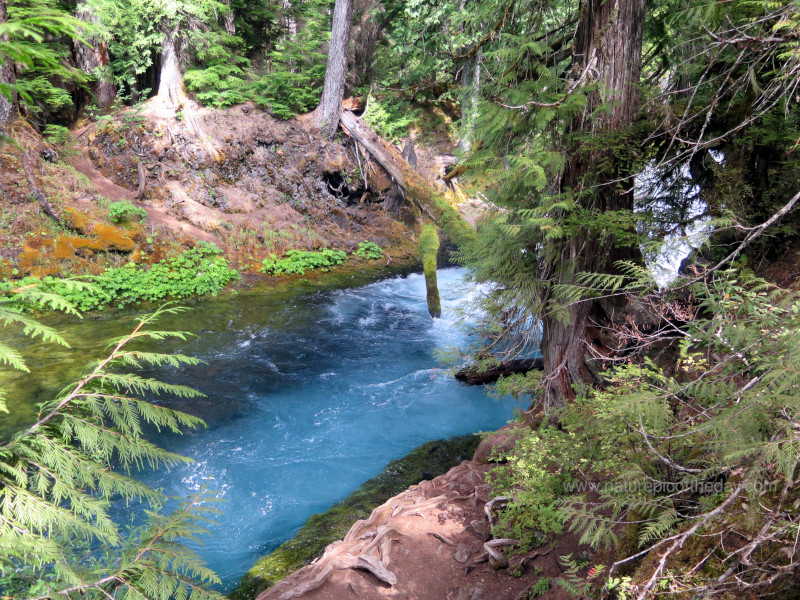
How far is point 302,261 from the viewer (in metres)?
14.5

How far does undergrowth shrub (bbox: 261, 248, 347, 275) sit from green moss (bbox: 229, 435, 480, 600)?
789cm

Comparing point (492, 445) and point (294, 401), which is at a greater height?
point (294, 401)

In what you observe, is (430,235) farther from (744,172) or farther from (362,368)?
(744,172)

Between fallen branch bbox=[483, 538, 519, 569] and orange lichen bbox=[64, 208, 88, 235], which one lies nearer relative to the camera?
fallen branch bbox=[483, 538, 519, 569]

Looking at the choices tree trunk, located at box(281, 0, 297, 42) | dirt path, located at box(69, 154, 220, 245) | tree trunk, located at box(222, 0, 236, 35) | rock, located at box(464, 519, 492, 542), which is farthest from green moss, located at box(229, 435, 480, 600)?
tree trunk, located at box(281, 0, 297, 42)

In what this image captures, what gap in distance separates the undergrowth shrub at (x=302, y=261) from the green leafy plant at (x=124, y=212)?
356cm

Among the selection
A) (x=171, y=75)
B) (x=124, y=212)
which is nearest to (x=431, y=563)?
(x=124, y=212)

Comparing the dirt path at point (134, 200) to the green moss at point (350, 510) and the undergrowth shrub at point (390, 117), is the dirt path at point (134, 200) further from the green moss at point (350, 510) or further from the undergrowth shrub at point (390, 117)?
the green moss at point (350, 510)

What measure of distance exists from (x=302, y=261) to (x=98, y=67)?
9.05 metres

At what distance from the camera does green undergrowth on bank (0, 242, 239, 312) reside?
11.2 m

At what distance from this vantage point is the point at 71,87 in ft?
49.4

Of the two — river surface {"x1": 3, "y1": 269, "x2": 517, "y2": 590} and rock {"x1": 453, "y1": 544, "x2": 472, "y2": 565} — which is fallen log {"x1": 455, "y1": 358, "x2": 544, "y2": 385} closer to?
river surface {"x1": 3, "y1": 269, "x2": 517, "y2": 590}

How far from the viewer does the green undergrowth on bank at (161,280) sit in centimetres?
1123

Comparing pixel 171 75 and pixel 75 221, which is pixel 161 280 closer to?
pixel 75 221
